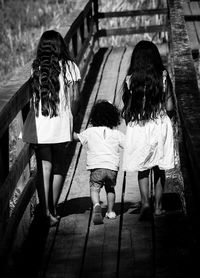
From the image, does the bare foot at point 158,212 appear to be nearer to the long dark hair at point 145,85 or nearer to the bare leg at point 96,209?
the bare leg at point 96,209

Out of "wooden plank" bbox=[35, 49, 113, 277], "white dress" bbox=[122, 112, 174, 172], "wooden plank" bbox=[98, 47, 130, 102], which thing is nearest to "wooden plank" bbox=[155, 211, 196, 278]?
"white dress" bbox=[122, 112, 174, 172]

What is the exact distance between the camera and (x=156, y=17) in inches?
673

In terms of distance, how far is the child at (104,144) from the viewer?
596 centimetres

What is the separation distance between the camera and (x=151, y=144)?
5855 millimetres

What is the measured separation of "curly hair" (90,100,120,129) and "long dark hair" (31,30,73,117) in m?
0.30

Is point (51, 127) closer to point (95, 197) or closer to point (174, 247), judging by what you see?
point (95, 197)

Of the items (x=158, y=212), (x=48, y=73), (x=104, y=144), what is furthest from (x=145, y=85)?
(x=158, y=212)

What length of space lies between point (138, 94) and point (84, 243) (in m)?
1.16

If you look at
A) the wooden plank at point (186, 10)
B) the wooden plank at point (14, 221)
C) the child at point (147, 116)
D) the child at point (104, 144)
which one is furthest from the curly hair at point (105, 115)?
the wooden plank at point (186, 10)

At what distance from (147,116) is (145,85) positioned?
8.9 inches

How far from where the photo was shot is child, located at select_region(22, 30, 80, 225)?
230 inches

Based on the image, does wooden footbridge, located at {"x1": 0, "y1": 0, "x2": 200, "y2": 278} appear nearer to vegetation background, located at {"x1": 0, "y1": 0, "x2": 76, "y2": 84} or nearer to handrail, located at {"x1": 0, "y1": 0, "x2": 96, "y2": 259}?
handrail, located at {"x1": 0, "y1": 0, "x2": 96, "y2": 259}

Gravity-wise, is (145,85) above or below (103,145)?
above

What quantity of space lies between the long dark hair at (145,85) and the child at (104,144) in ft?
0.50
